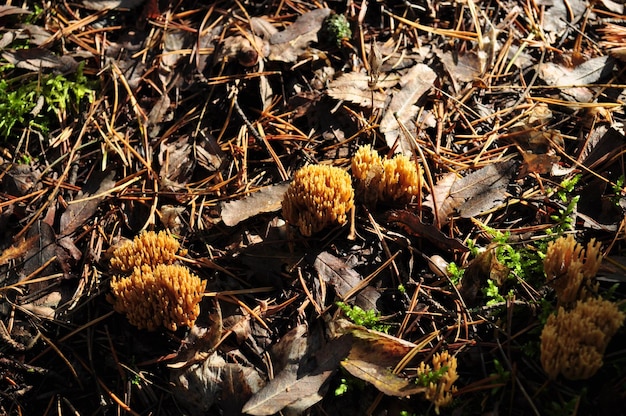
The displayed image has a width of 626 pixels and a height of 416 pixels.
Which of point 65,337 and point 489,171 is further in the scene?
point 489,171

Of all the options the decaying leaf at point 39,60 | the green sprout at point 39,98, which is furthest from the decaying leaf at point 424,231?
the decaying leaf at point 39,60

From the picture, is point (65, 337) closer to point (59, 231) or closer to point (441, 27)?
point (59, 231)

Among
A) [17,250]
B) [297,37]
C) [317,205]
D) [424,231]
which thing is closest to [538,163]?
[424,231]

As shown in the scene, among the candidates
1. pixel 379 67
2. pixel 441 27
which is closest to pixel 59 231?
pixel 379 67

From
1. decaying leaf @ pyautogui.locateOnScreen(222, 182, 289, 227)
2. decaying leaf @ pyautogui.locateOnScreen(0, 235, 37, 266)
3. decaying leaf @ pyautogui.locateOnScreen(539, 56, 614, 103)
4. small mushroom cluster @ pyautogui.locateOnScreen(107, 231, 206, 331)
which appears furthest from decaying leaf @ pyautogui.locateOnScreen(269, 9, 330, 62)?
decaying leaf @ pyautogui.locateOnScreen(0, 235, 37, 266)

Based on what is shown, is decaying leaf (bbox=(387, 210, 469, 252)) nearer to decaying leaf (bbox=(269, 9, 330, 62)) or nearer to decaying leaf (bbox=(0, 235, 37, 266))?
decaying leaf (bbox=(269, 9, 330, 62))

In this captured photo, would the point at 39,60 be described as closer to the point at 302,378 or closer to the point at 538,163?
the point at 302,378

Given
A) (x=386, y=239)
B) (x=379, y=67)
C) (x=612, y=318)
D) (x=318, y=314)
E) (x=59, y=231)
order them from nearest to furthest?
(x=612, y=318) < (x=318, y=314) < (x=386, y=239) < (x=59, y=231) < (x=379, y=67)
